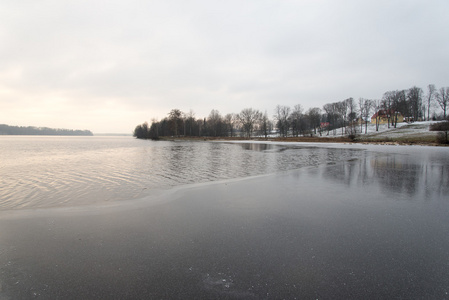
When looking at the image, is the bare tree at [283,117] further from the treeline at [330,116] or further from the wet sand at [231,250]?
the wet sand at [231,250]

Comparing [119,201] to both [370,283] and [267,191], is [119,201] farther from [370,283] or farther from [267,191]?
[370,283]

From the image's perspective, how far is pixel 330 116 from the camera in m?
96.7

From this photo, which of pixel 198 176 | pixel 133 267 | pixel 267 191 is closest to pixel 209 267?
pixel 133 267

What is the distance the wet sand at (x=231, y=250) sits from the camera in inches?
119

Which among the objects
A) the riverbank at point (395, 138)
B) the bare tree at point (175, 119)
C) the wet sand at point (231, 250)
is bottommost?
the wet sand at point (231, 250)

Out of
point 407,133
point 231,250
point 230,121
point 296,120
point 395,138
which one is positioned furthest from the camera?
point 230,121

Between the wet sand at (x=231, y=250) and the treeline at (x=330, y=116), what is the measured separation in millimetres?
56532

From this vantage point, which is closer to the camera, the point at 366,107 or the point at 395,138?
the point at 395,138

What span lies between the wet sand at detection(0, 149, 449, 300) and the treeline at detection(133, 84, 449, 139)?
5653 cm

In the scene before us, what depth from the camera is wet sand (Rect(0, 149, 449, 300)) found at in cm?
302

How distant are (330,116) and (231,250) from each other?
342ft

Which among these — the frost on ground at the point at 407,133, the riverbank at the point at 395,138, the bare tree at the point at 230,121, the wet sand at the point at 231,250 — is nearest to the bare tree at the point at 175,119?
the bare tree at the point at 230,121

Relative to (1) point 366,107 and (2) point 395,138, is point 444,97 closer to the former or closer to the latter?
(1) point 366,107

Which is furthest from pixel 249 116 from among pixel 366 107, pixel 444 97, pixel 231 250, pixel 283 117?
pixel 231 250
